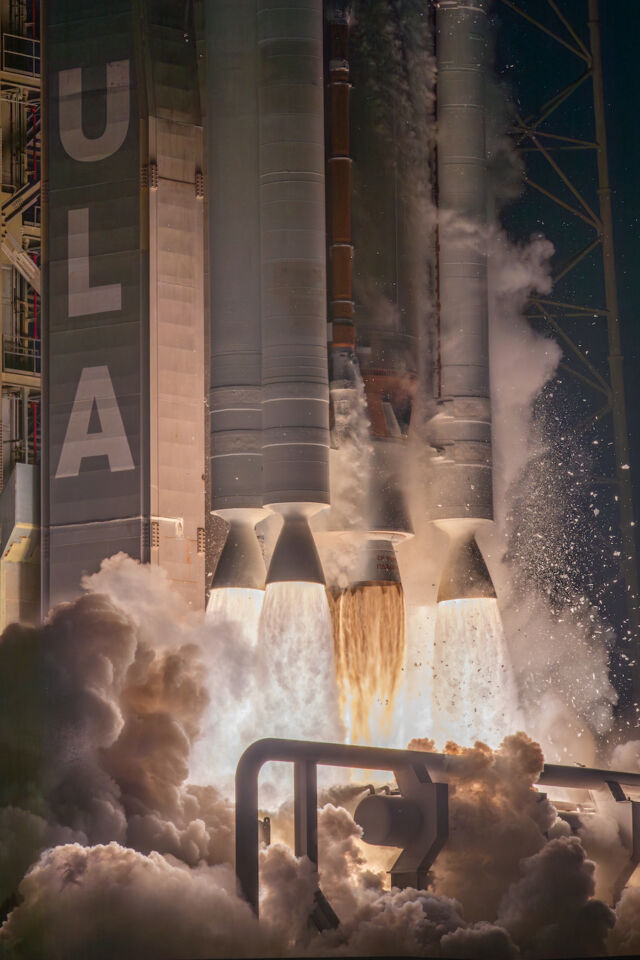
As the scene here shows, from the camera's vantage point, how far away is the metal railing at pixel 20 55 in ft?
87.8

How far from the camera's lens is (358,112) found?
74.8 feet

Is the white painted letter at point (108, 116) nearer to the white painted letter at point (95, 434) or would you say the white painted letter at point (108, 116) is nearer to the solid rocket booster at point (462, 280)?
the white painted letter at point (95, 434)

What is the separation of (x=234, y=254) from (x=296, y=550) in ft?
12.0

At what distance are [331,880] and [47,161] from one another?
10149mm

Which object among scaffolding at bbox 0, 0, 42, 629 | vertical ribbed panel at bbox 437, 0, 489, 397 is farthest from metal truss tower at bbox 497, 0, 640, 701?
scaffolding at bbox 0, 0, 42, 629

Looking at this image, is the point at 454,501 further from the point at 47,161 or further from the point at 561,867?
the point at 47,161

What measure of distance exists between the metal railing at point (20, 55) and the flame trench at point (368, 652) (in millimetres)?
9872

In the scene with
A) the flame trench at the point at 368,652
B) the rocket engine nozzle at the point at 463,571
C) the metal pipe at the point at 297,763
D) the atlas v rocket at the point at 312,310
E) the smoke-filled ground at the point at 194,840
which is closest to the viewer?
the metal pipe at the point at 297,763

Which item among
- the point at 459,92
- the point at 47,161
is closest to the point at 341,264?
the point at 459,92

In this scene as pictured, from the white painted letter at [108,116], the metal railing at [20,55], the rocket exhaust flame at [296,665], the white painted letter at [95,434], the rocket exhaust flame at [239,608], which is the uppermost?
the metal railing at [20,55]

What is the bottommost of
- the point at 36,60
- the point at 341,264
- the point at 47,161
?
the point at 341,264

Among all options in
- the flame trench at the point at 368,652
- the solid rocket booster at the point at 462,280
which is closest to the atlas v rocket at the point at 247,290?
the solid rocket booster at the point at 462,280

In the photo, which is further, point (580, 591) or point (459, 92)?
point (580, 591)

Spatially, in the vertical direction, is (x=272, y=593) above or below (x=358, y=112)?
below
